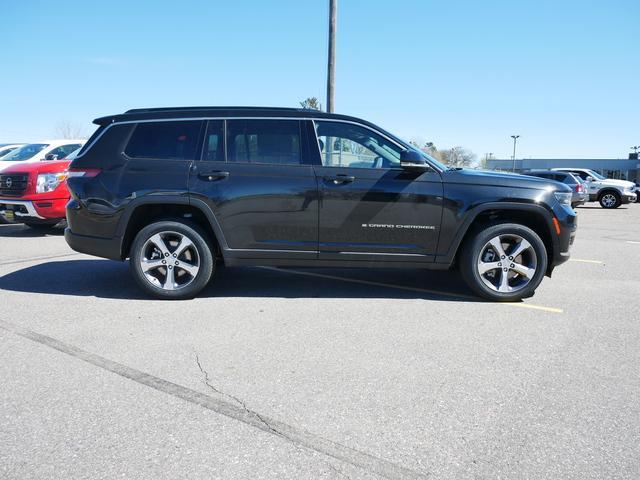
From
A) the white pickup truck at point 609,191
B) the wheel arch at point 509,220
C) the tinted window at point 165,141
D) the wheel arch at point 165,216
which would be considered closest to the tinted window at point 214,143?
the tinted window at point 165,141

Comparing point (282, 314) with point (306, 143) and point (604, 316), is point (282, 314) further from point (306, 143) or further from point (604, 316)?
point (604, 316)

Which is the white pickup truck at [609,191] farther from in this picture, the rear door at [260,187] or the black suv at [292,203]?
the rear door at [260,187]

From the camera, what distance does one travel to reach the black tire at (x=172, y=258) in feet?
16.9

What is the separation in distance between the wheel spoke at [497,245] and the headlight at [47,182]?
7.90 m

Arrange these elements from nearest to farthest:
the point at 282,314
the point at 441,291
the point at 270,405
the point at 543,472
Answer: the point at 543,472, the point at 270,405, the point at 282,314, the point at 441,291

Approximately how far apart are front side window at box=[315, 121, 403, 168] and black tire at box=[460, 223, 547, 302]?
3.72 feet

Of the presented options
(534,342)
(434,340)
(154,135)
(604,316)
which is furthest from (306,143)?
(604,316)

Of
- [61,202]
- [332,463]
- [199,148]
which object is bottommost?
[332,463]

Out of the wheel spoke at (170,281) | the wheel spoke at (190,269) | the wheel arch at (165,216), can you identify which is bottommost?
the wheel spoke at (170,281)

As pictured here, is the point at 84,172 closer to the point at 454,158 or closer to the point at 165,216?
the point at 165,216

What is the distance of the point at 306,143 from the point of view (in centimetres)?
520

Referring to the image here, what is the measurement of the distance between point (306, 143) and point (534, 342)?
2.84 m

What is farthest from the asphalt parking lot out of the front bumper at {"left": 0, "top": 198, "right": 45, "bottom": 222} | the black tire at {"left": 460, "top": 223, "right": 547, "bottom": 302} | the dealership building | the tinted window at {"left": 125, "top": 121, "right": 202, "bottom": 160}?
the dealership building

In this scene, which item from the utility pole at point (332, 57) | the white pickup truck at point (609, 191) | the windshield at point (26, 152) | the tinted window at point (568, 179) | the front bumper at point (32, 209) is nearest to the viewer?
the front bumper at point (32, 209)
